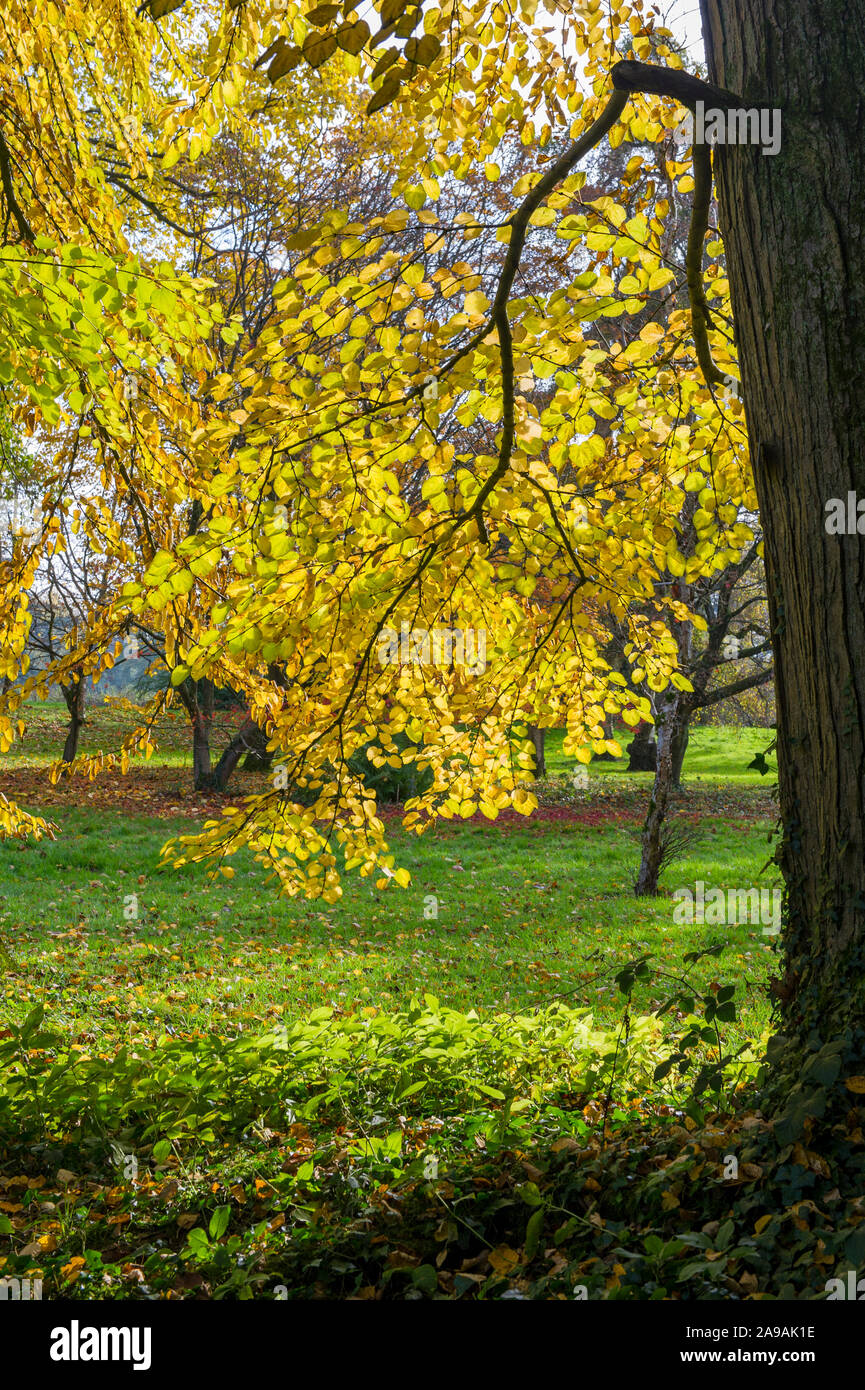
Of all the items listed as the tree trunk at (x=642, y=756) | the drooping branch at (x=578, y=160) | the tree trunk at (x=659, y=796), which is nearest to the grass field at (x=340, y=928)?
the tree trunk at (x=659, y=796)

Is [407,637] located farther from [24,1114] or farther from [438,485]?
[24,1114]

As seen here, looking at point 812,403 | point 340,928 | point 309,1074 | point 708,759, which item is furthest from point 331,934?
point 708,759

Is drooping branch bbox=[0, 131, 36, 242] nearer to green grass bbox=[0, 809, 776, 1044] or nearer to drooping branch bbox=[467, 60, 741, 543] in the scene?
drooping branch bbox=[467, 60, 741, 543]

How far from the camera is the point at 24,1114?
12.0ft

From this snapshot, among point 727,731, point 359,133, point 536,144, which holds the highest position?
point 359,133

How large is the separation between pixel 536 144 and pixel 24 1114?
4741 mm

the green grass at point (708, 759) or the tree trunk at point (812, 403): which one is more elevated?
the tree trunk at point (812, 403)

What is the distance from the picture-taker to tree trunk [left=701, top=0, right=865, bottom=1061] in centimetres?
233

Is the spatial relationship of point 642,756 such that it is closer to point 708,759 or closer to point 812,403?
point 708,759

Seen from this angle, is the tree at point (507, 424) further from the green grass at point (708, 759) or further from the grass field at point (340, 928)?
the green grass at point (708, 759)

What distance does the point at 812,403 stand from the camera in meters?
2.38

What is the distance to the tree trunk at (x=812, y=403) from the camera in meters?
2.33
